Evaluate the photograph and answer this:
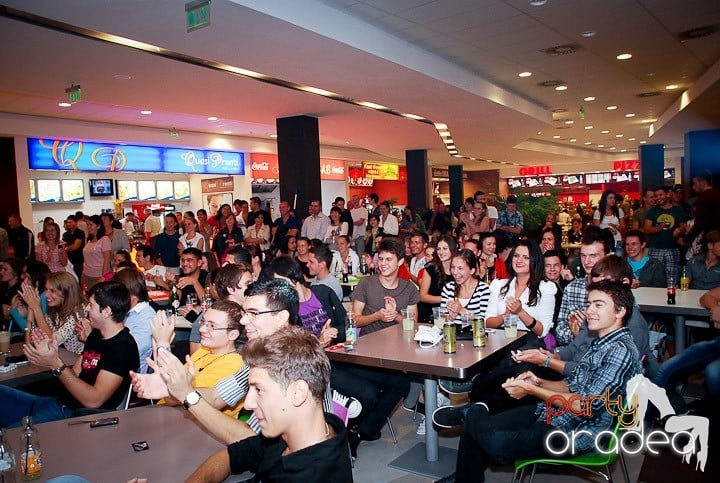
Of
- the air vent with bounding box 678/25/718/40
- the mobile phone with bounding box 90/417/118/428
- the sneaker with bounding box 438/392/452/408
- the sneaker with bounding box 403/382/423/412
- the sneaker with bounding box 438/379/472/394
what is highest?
the air vent with bounding box 678/25/718/40

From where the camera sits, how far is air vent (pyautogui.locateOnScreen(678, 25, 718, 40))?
22.5 ft

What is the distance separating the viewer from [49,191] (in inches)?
450

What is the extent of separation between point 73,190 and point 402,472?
34.7 ft

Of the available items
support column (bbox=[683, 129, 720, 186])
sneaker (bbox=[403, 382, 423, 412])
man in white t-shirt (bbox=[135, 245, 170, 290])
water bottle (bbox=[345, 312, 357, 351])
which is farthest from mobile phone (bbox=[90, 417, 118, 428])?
support column (bbox=[683, 129, 720, 186])

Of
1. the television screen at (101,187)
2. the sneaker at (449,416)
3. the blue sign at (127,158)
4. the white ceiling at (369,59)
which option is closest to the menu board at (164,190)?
the blue sign at (127,158)

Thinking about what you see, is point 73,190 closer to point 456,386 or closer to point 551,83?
point 551,83

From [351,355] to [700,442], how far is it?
2.13m

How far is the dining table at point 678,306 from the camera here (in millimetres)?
4296

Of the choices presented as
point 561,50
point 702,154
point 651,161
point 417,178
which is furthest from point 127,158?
point 651,161

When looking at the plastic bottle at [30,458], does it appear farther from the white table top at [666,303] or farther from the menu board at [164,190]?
the menu board at [164,190]

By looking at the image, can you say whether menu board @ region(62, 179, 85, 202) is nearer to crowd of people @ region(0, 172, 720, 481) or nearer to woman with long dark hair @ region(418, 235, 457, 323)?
crowd of people @ region(0, 172, 720, 481)

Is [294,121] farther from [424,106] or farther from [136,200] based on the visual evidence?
[136,200]

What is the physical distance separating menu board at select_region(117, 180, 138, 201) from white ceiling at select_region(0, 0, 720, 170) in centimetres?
151

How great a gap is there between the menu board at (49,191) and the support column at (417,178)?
8466 mm
